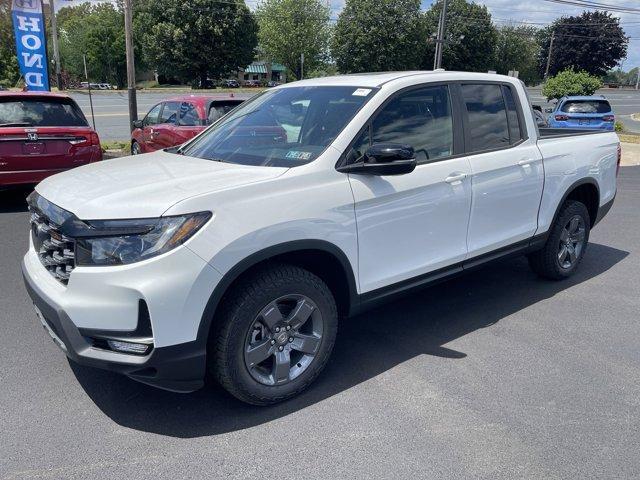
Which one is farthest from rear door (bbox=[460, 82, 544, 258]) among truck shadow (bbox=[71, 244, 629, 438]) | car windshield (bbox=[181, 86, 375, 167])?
car windshield (bbox=[181, 86, 375, 167])

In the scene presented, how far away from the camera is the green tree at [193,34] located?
5609 cm

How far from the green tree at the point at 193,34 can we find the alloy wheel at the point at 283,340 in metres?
57.5

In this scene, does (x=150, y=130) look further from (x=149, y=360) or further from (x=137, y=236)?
(x=149, y=360)

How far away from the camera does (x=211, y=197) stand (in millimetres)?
2879

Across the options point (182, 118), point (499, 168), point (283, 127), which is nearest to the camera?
point (283, 127)

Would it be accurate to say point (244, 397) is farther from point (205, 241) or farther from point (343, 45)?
point (343, 45)

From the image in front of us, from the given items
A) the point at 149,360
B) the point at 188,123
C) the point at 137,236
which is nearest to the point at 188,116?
the point at 188,123

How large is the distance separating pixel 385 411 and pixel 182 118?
8103 millimetres

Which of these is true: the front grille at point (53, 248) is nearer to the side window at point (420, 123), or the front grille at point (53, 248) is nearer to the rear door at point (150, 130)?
the side window at point (420, 123)

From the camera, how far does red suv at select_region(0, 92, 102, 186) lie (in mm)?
7570

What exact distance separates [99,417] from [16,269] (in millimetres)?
3054

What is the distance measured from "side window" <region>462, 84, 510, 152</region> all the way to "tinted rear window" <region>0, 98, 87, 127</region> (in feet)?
19.7

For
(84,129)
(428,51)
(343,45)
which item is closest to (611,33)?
(428,51)

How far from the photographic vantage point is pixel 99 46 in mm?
77312
